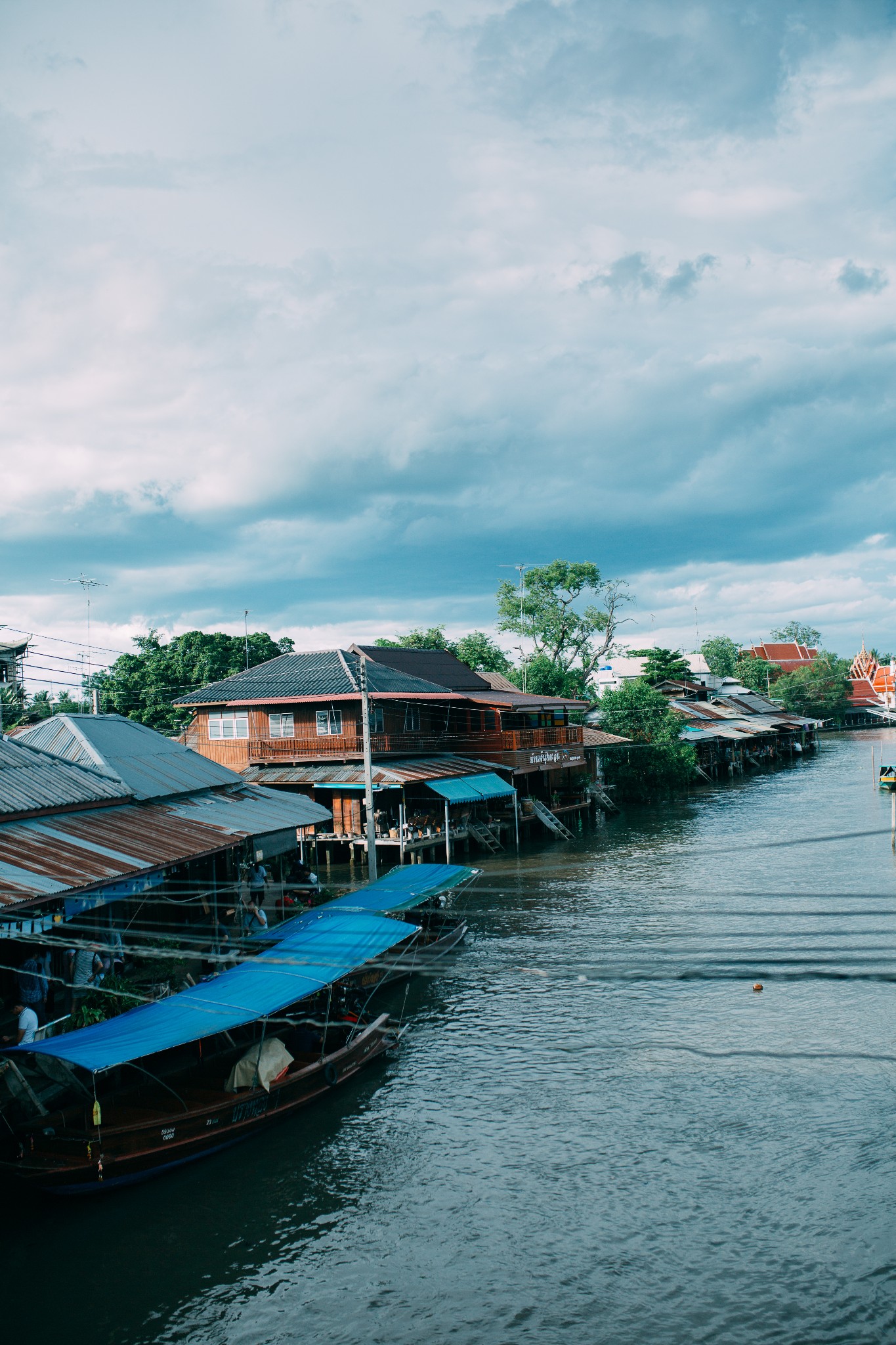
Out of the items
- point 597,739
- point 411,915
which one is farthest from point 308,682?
point 597,739

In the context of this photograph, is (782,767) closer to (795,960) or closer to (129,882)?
(795,960)

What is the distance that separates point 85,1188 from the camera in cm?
1338

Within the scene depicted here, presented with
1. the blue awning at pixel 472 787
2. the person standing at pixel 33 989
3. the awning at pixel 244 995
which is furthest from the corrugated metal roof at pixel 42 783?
the blue awning at pixel 472 787

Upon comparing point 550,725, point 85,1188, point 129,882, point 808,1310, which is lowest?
point 808,1310

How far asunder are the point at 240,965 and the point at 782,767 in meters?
74.4

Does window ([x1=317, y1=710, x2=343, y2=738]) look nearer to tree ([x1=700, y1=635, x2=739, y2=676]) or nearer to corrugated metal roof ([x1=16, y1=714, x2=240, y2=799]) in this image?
corrugated metal roof ([x1=16, y1=714, x2=240, y2=799])

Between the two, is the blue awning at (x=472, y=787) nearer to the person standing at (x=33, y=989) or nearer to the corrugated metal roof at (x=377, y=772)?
the corrugated metal roof at (x=377, y=772)

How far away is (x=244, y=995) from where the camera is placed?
1628cm

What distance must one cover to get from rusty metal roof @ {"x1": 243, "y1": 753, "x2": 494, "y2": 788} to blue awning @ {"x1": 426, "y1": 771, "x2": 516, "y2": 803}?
25cm

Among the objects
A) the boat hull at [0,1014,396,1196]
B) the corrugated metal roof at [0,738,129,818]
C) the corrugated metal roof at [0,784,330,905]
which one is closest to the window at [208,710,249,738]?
the corrugated metal roof at [0,784,330,905]

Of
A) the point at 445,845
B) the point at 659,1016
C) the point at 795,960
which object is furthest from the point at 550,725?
the point at 659,1016

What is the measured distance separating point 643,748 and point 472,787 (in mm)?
23218

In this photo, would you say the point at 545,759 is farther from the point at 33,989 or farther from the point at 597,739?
the point at 33,989

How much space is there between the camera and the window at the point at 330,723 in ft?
139
